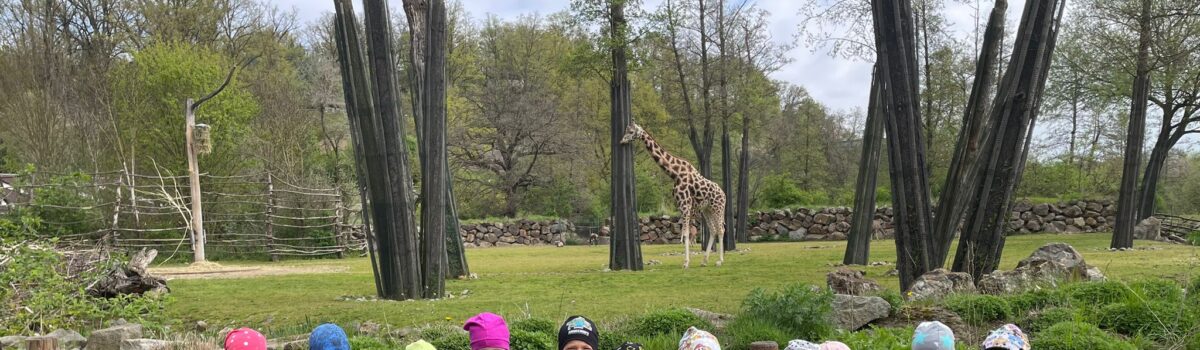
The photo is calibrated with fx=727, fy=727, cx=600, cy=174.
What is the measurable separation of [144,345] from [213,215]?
14.4 meters

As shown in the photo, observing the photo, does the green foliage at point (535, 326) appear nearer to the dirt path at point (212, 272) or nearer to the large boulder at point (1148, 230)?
the dirt path at point (212, 272)

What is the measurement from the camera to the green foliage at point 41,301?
5.14m

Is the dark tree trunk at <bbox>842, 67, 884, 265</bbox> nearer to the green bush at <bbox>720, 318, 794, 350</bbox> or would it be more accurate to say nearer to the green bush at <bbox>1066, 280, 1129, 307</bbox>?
the green bush at <bbox>1066, 280, 1129, 307</bbox>

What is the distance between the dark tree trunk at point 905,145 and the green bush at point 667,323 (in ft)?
9.13

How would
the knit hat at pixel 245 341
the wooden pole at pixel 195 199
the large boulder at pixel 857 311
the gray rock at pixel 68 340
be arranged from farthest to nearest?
the wooden pole at pixel 195 199
the large boulder at pixel 857 311
the gray rock at pixel 68 340
the knit hat at pixel 245 341

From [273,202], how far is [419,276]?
39.4 feet

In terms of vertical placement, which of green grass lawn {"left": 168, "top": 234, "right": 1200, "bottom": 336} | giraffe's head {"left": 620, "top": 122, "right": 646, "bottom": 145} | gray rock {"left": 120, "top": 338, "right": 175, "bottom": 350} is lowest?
green grass lawn {"left": 168, "top": 234, "right": 1200, "bottom": 336}

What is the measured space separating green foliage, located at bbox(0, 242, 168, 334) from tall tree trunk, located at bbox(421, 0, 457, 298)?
2.60 meters

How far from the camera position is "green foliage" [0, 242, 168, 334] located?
5141 mm

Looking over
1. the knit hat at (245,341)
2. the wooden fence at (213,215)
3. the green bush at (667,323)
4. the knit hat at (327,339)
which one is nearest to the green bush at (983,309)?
the green bush at (667,323)

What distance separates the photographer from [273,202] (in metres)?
17.9

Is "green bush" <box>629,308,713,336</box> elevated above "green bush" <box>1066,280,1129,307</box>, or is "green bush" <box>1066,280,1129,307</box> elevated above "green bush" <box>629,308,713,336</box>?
"green bush" <box>1066,280,1129,307</box>

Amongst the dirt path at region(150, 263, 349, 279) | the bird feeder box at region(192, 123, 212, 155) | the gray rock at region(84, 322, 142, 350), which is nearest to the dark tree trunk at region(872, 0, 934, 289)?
the gray rock at region(84, 322, 142, 350)

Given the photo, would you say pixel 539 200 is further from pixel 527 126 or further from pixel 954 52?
pixel 954 52
